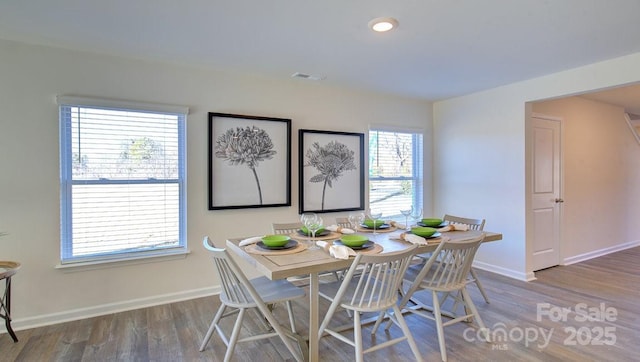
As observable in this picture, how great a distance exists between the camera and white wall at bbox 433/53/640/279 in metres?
3.82

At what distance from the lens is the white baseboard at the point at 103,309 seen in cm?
278

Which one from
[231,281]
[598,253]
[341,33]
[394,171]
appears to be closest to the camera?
[231,281]

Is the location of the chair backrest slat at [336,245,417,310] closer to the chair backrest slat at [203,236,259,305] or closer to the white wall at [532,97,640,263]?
the chair backrest slat at [203,236,259,305]

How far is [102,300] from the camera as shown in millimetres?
3051

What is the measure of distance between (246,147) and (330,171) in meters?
1.12

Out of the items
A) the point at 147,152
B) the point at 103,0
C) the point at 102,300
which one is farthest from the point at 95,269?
the point at 103,0

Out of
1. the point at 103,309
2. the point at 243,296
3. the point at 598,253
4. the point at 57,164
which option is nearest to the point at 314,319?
the point at 243,296

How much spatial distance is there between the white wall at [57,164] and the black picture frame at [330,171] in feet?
0.48

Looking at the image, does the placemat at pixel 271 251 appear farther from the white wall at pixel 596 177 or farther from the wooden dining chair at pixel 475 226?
the white wall at pixel 596 177

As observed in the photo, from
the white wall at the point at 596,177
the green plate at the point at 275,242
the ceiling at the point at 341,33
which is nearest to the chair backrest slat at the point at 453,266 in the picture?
the green plate at the point at 275,242

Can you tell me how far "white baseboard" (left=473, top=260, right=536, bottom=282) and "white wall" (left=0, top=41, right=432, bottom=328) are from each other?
8.77ft

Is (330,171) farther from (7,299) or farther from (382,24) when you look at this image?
(7,299)

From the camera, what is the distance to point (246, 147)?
12.0 ft

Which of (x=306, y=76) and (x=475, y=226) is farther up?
(x=306, y=76)
